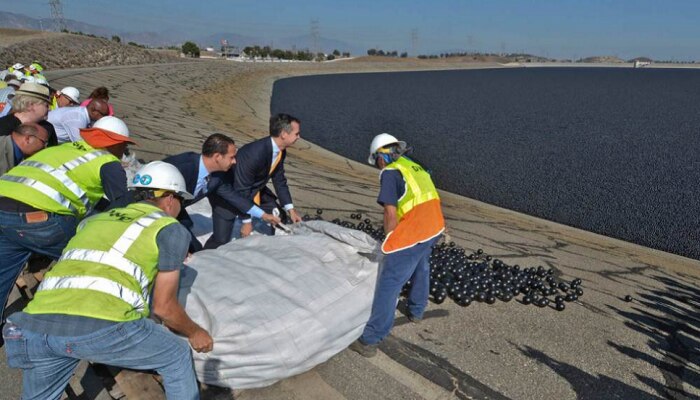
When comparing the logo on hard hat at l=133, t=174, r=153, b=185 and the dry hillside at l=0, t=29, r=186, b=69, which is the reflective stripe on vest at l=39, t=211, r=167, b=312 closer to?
the logo on hard hat at l=133, t=174, r=153, b=185

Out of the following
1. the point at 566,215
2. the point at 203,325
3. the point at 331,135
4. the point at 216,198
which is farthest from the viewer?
the point at 331,135

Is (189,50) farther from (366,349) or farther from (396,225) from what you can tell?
(366,349)

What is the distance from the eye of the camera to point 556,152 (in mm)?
19781

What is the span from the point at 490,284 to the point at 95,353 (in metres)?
4.07

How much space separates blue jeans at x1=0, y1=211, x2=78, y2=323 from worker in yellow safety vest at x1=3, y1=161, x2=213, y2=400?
122 cm

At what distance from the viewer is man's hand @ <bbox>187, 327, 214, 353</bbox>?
2778 millimetres

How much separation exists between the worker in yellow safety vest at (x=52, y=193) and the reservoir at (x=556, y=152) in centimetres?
1028

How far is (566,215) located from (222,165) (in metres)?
9.83

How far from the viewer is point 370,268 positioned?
3967mm

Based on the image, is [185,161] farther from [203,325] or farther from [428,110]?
[428,110]

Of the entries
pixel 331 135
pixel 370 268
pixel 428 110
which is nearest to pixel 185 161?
pixel 370 268

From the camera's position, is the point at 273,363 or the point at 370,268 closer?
the point at 273,363

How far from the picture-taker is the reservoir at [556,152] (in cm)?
1173

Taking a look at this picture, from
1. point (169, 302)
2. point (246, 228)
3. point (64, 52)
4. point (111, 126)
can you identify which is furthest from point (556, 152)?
point (64, 52)
